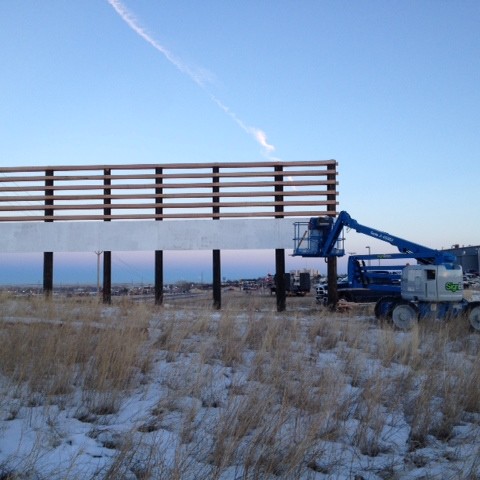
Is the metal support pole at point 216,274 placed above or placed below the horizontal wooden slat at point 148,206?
below

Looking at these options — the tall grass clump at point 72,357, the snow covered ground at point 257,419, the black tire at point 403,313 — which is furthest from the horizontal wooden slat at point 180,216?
the snow covered ground at point 257,419

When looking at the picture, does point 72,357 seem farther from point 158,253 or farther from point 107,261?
point 107,261

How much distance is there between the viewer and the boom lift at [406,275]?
11.8 meters

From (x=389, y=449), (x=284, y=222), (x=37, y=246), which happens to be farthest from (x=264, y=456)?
(x=37, y=246)

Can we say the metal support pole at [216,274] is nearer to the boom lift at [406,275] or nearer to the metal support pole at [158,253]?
the metal support pole at [158,253]

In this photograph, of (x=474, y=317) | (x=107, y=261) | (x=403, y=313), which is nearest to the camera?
(x=474, y=317)

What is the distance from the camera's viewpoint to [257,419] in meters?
4.67

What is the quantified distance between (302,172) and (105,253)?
6315mm

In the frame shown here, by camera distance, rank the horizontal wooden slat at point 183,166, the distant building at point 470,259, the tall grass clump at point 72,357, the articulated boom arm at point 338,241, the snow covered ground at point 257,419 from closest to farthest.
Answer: the snow covered ground at point 257,419 → the tall grass clump at point 72,357 → the articulated boom arm at point 338,241 → the horizontal wooden slat at point 183,166 → the distant building at point 470,259

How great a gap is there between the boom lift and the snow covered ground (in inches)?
162

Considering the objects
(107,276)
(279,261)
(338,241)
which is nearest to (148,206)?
(107,276)

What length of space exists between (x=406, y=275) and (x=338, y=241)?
249cm

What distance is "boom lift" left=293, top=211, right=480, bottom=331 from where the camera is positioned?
38.7 ft

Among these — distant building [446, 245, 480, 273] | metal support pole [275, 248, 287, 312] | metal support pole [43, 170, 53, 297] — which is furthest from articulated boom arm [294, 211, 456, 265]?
distant building [446, 245, 480, 273]
